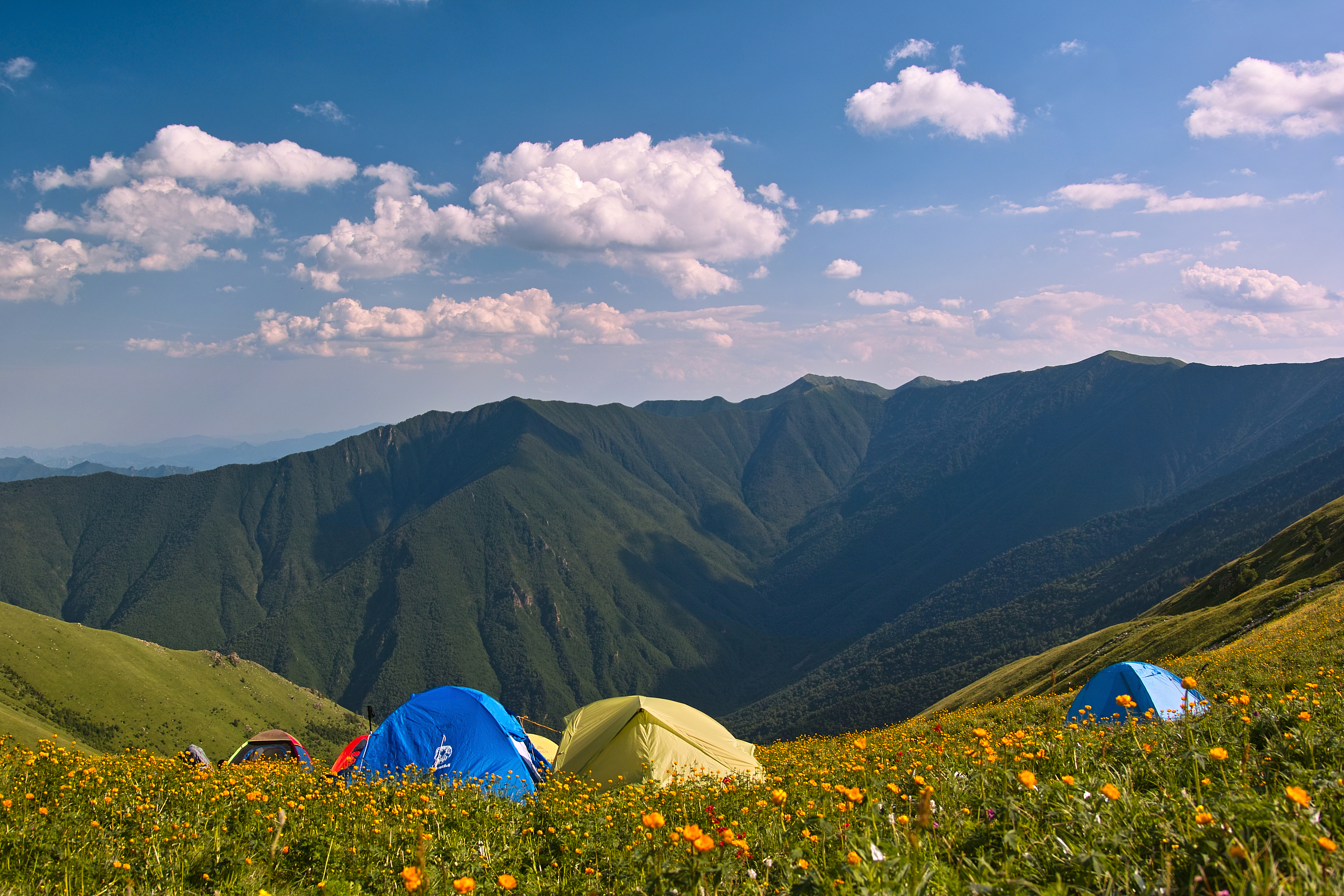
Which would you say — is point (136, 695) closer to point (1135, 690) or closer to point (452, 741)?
point (452, 741)

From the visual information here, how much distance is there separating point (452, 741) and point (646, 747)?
658 cm

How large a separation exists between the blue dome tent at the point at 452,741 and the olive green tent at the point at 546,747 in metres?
1.77

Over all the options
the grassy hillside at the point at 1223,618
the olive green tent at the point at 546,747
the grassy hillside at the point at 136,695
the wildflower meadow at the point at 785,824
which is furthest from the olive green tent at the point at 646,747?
the grassy hillside at the point at 136,695

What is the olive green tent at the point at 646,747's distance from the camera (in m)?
19.5

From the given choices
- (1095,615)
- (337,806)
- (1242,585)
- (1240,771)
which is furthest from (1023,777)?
(1095,615)

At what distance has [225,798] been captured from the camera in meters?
9.79

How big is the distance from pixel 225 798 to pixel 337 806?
169 cm

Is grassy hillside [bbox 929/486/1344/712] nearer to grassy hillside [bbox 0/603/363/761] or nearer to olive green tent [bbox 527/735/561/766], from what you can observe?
olive green tent [bbox 527/735/561/766]

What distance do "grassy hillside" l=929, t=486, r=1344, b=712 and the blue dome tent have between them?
20889mm

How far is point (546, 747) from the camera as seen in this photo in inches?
1074

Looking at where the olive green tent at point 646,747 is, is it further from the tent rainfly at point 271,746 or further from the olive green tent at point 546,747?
the tent rainfly at point 271,746

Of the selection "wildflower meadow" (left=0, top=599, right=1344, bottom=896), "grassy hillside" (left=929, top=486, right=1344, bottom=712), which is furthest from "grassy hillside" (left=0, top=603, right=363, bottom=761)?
"wildflower meadow" (left=0, top=599, right=1344, bottom=896)

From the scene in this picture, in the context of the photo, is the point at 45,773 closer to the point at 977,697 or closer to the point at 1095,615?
the point at 977,697

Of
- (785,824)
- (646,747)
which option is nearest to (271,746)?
(646,747)
